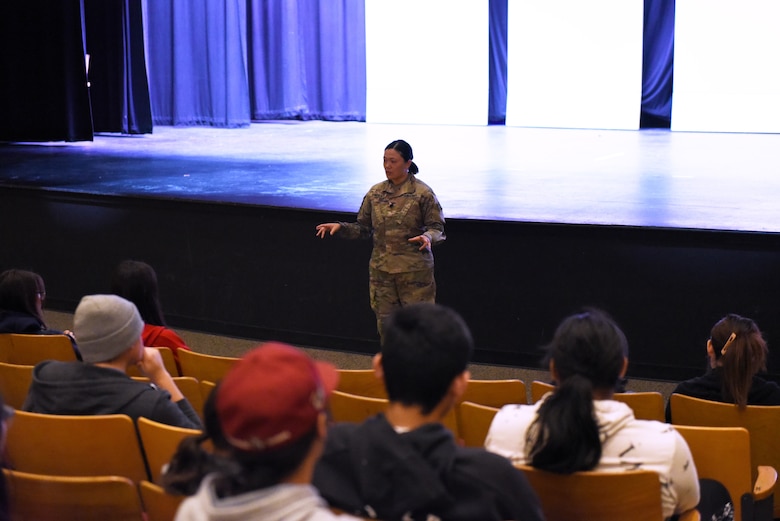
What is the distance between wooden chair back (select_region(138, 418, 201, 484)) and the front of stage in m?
3.08

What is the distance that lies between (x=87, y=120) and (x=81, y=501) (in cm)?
907

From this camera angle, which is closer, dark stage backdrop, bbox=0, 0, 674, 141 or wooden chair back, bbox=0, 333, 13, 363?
wooden chair back, bbox=0, 333, 13, 363

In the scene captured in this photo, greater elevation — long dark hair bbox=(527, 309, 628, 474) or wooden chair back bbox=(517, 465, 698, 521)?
long dark hair bbox=(527, 309, 628, 474)

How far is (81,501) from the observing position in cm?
199

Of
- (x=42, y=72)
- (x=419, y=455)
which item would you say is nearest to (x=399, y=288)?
A: (x=419, y=455)

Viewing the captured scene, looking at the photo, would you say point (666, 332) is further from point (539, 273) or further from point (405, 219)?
point (405, 219)

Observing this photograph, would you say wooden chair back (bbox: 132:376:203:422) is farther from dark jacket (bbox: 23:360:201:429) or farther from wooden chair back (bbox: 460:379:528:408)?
wooden chair back (bbox: 460:379:528:408)

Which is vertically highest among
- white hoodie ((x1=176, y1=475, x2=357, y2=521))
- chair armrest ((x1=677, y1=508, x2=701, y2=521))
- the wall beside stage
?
white hoodie ((x1=176, y1=475, x2=357, y2=521))

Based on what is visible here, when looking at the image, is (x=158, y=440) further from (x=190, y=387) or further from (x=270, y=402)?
(x=270, y=402)

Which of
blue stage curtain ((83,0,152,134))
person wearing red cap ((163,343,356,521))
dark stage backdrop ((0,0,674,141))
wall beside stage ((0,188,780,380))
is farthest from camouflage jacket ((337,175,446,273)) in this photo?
blue stage curtain ((83,0,152,134))

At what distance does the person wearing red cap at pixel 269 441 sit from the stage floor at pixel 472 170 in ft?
13.0

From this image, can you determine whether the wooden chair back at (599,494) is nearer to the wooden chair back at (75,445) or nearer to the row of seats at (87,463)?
the row of seats at (87,463)

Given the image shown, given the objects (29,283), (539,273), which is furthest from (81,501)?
(539,273)

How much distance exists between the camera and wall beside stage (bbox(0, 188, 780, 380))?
15.8ft
